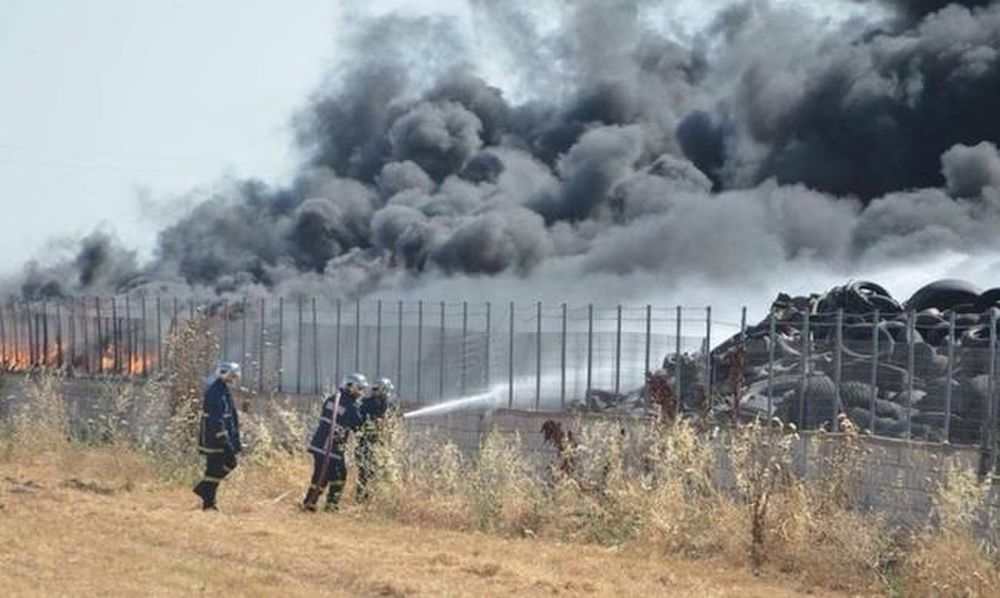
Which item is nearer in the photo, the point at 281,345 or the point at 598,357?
the point at 598,357

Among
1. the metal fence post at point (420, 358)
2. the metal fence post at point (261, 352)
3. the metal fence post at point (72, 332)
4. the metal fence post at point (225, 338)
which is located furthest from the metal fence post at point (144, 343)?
the metal fence post at point (420, 358)

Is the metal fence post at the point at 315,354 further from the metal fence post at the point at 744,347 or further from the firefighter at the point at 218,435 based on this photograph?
the metal fence post at the point at 744,347

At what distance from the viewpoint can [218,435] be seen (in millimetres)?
17797

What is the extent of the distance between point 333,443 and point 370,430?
1.43 ft

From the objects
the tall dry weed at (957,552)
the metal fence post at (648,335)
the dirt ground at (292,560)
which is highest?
the metal fence post at (648,335)

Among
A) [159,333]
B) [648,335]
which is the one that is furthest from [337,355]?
[648,335]

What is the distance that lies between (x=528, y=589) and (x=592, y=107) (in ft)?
171

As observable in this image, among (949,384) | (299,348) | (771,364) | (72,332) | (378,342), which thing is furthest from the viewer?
(72,332)

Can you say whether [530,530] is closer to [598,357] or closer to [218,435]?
[218,435]

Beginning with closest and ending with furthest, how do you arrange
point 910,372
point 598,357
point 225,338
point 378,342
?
point 910,372, point 598,357, point 378,342, point 225,338

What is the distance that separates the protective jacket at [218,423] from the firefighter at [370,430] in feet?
4.58

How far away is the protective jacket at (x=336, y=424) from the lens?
1795cm

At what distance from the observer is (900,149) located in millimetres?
48062

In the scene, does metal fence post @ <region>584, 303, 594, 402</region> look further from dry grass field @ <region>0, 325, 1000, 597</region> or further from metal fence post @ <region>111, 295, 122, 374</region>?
metal fence post @ <region>111, 295, 122, 374</region>
